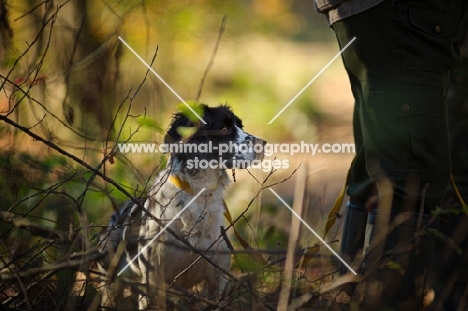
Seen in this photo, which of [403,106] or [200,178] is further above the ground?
[403,106]

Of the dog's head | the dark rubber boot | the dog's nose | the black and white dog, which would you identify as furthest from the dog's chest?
the dark rubber boot

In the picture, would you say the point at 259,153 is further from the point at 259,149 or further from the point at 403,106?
the point at 403,106

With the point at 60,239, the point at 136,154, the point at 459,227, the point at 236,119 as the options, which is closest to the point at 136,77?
the point at 236,119

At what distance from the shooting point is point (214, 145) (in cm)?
458

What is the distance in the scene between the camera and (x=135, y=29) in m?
4.38

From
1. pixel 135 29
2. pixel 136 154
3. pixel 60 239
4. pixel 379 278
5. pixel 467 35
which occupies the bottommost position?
pixel 379 278

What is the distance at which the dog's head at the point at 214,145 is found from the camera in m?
4.43

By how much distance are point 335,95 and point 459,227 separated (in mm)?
7973

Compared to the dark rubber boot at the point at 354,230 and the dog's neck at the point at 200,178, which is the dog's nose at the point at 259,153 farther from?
the dark rubber boot at the point at 354,230

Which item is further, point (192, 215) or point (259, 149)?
point (259, 149)

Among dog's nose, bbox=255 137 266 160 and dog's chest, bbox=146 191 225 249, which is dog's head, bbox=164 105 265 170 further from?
dog's chest, bbox=146 191 225 249

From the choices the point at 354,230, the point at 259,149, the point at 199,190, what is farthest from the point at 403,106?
the point at 199,190

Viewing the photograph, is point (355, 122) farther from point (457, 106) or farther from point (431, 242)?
point (431, 242)

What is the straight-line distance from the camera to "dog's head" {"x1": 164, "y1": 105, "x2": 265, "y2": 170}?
443cm
